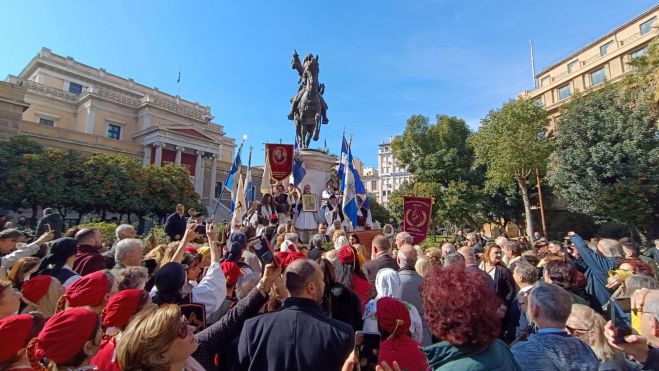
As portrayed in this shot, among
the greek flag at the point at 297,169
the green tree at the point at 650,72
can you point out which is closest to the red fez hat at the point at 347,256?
the greek flag at the point at 297,169

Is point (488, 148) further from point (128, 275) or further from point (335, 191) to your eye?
point (128, 275)

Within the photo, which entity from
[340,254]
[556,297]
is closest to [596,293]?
[556,297]

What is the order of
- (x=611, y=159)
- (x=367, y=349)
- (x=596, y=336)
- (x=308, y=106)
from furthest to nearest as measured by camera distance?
(x=611, y=159) → (x=308, y=106) → (x=596, y=336) → (x=367, y=349)

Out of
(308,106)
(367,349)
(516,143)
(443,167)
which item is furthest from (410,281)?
(443,167)

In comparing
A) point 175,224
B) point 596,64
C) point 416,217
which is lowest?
point 175,224

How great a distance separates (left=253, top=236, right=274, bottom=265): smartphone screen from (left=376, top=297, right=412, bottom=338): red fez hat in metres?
0.82

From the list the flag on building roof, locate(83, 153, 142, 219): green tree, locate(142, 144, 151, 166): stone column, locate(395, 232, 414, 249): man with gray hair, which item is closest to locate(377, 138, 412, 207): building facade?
locate(142, 144, 151, 166): stone column

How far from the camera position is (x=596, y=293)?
4133mm

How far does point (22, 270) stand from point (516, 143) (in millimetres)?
28033

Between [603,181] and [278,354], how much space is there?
91.8ft

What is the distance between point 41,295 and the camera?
286 cm

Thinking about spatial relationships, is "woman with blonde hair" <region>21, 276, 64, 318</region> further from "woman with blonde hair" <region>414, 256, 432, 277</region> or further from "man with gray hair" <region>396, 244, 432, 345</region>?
"woman with blonde hair" <region>414, 256, 432, 277</region>

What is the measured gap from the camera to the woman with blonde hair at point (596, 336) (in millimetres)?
2158

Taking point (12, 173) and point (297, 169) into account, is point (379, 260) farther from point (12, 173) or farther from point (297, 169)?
point (12, 173)
